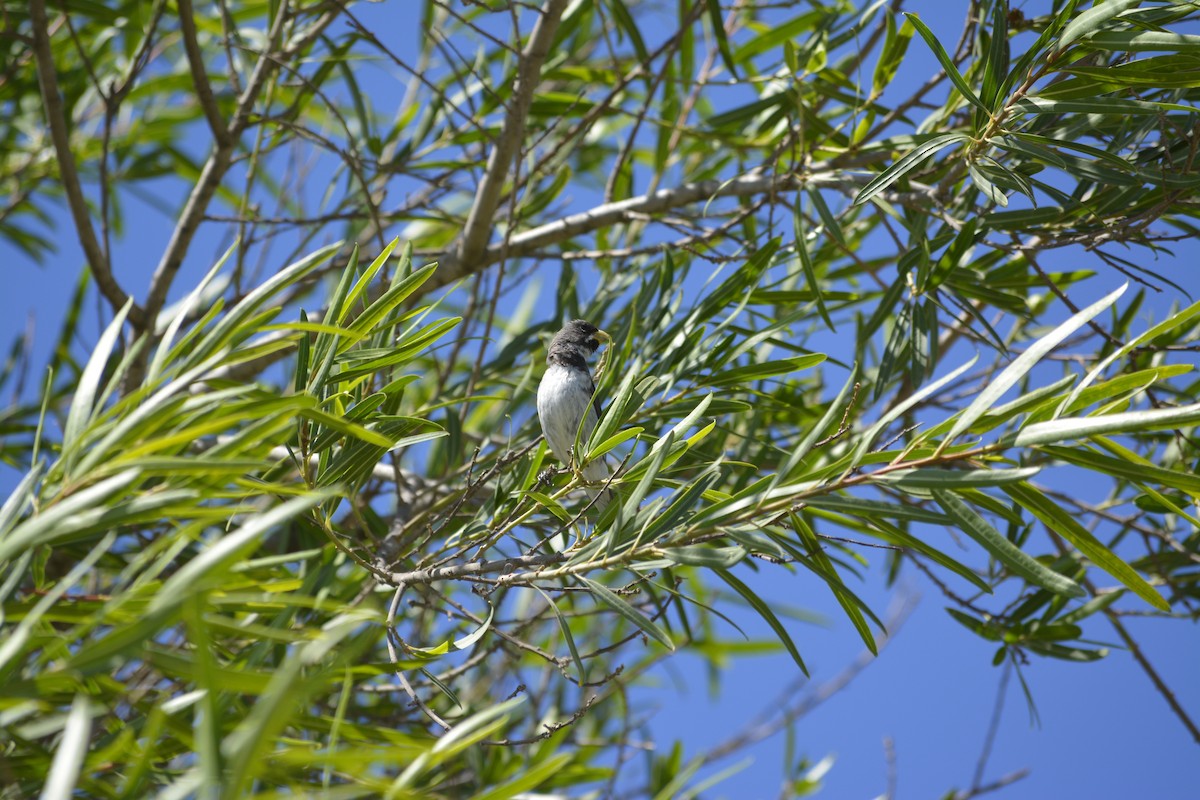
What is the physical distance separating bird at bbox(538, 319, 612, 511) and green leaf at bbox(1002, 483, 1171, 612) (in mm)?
1313

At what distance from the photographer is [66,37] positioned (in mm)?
3785

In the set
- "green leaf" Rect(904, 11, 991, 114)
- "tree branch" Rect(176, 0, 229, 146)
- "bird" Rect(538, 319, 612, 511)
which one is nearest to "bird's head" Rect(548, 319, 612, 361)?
"bird" Rect(538, 319, 612, 511)

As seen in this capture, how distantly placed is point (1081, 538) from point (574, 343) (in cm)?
191

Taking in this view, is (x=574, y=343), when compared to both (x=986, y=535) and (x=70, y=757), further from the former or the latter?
(x=70, y=757)

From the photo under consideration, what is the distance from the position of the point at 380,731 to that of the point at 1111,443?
1.15 meters

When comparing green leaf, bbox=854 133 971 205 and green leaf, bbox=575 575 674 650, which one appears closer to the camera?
green leaf, bbox=575 575 674 650

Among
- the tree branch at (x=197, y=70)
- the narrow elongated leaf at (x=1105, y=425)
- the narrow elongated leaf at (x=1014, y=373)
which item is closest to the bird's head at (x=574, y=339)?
the tree branch at (x=197, y=70)

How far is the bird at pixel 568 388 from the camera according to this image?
274cm

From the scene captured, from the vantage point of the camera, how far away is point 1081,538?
1.43 metres

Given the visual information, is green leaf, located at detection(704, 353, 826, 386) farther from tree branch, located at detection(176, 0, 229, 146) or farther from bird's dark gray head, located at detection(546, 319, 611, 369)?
tree branch, located at detection(176, 0, 229, 146)

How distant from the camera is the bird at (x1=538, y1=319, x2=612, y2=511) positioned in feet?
9.00

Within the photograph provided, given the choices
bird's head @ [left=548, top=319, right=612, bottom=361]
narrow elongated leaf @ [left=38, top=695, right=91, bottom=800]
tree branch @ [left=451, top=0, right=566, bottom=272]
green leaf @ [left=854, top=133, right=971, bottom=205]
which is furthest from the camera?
bird's head @ [left=548, top=319, right=612, bottom=361]

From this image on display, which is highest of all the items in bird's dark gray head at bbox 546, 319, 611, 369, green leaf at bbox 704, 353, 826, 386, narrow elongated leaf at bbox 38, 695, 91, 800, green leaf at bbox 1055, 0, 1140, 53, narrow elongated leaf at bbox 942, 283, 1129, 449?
bird's dark gray head at bbox 546, 319, 611, 369

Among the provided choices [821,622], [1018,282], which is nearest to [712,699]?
[821,622]
